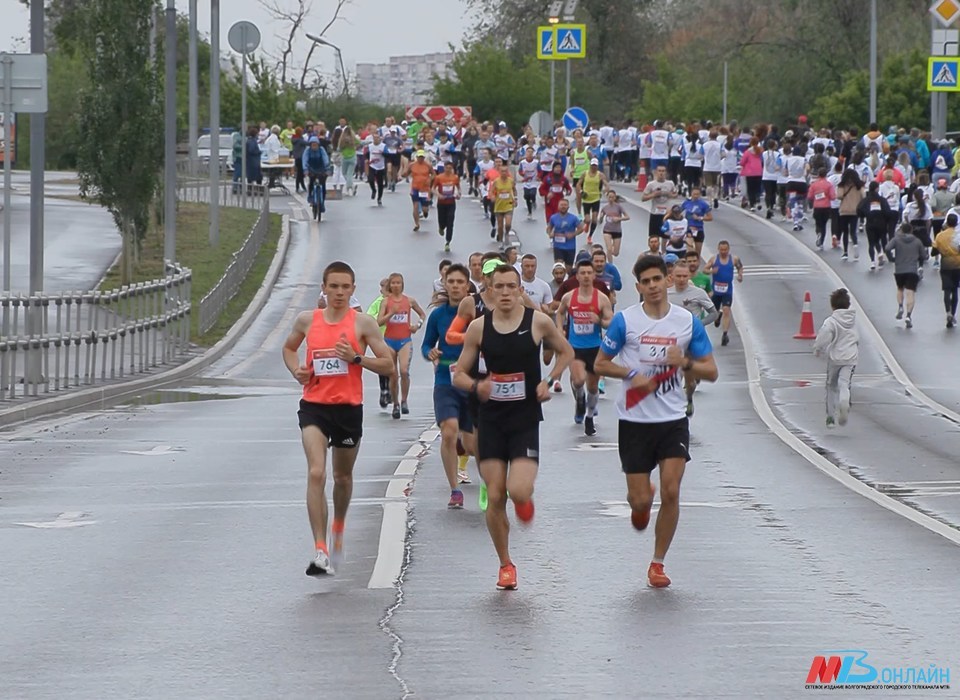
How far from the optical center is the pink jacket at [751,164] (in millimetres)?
44844

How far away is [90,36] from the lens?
3362 centimetres

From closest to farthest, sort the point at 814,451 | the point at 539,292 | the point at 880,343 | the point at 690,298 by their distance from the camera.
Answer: the point at 814,451, the point at 539,292, the point at 690,298, the point at 880,343

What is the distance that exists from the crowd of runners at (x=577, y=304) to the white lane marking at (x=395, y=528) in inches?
13.3

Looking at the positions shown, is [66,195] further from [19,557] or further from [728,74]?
[19,557]

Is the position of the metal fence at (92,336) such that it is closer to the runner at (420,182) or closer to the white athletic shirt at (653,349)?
the white athletic shirt at (653,349)

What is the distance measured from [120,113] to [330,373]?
24.3 metres

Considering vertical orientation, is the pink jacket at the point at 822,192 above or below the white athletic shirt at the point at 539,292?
above

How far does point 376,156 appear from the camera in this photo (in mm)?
49656

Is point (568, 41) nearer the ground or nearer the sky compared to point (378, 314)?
nearer the sky

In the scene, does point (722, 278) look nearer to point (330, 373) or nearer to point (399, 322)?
point (399, 322)

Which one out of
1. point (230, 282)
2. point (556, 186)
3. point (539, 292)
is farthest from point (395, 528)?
point (556, 186)

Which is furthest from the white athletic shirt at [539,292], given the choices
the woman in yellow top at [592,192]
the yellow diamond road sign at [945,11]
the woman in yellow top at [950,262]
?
the yellow diamond road sign at [945,11]

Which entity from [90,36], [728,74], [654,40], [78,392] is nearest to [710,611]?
[78,392]

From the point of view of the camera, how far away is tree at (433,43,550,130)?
81375mm
